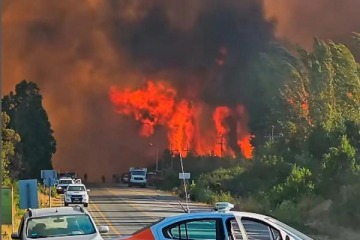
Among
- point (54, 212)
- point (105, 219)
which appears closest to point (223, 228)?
point (54, 212)

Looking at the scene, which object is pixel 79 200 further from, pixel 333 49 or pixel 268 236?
pixel 268 236

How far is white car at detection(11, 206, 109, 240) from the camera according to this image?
1727cm

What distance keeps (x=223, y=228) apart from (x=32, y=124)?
5871 cm

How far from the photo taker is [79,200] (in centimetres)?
4697

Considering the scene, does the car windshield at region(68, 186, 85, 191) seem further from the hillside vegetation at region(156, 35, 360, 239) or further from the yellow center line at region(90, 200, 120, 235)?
the hillside vegetation at region(156, 35, 360, 239)

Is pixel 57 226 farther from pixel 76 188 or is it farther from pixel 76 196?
pixel 76 188

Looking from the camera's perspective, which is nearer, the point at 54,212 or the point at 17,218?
the point at 54,212

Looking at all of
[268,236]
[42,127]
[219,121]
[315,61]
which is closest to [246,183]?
[315,61]

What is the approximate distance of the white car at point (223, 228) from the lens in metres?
13.0

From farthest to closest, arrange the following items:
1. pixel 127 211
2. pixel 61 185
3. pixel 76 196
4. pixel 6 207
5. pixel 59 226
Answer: pixel 61 185, pixel 76 196, pixel 127 211, pixel 6 207, pixel 59 226

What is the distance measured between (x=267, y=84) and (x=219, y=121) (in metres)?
6.75

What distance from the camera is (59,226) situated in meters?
17.7

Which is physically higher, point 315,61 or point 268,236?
point 315,61

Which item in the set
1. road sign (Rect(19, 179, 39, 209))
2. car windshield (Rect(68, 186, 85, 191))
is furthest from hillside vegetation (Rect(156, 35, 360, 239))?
road sign (Rect(19, 179, 39, 209))
